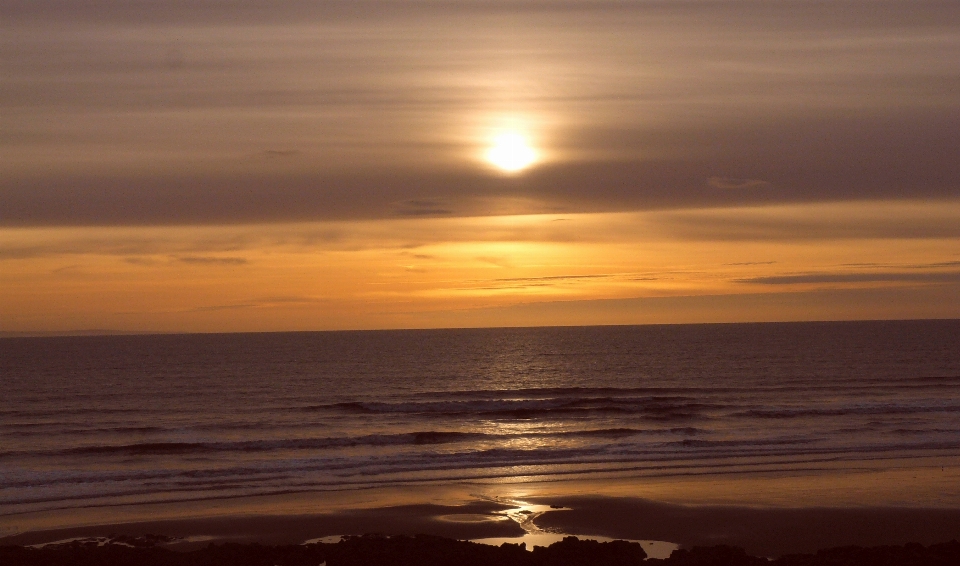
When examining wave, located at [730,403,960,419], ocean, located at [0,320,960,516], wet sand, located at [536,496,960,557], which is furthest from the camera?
wave, located at [730,403,960,419]

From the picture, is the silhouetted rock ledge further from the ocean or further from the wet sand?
the ocean

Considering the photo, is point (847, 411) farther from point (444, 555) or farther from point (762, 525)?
point (444, 555)

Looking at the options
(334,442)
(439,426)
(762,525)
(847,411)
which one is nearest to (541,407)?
(439,426)

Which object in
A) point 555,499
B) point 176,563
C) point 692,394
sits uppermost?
point 692,394

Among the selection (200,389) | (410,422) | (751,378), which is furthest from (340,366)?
(410,422)

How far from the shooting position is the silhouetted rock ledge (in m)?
13.4

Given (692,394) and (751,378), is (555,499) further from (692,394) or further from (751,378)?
(751,378)

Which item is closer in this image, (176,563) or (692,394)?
(176,563)

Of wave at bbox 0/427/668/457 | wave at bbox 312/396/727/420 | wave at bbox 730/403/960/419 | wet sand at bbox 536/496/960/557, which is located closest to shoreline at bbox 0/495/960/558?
wet sand at bbox 536/496/960/557

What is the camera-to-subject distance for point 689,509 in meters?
19.1

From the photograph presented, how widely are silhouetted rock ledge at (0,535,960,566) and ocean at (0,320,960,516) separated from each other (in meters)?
7.14

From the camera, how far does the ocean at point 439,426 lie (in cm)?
2412

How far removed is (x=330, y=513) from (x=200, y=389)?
123ft

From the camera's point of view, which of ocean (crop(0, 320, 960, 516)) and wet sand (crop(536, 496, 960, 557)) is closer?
wet sand (crop(536, 496, 960, 557))
